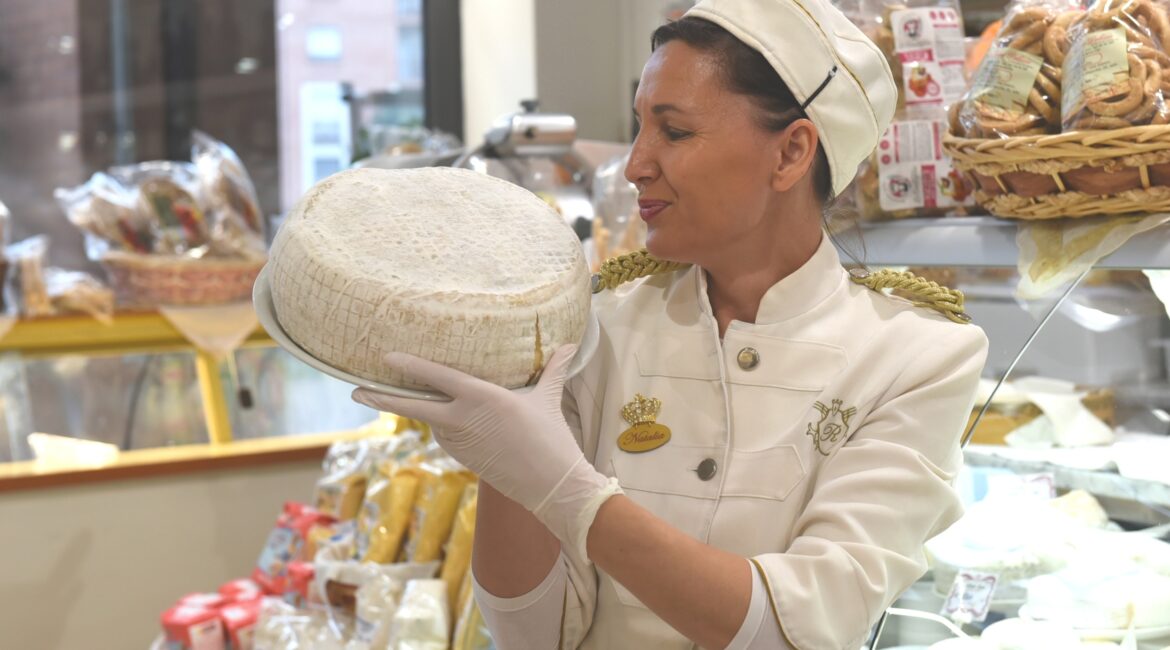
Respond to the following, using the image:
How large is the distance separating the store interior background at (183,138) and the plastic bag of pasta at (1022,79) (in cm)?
146

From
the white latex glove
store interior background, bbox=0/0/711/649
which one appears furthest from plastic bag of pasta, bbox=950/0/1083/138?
store interior background, bbox=0/0/711/649

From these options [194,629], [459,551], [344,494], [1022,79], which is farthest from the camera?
[344,494]

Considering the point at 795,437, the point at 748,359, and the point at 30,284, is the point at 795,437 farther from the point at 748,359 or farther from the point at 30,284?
the point at 30,284

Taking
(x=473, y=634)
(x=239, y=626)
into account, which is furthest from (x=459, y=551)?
(x=239, y=626)

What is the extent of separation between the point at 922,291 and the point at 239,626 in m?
2.08

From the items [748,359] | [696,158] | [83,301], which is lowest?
[83,301]

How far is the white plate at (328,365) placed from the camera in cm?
116

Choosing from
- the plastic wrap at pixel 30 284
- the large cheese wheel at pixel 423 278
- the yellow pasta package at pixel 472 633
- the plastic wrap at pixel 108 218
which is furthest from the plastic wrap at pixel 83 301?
the large cheese wheel at pixel 423 278

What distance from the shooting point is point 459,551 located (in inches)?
97.7

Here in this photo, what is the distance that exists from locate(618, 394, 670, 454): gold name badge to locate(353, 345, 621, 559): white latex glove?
206 millimetres

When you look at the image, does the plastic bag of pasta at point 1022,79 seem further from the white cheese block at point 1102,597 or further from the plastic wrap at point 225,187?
the plastic wrap at point 225,187

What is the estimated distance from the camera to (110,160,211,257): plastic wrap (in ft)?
12.2

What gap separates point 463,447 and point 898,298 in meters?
0.59

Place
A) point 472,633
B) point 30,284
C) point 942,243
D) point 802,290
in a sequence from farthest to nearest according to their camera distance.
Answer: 1. point 30,284
2. point 472,633
3. point 942,243
4. point 802,290
